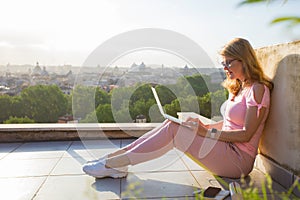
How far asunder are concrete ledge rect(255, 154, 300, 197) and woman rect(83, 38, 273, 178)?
22cm

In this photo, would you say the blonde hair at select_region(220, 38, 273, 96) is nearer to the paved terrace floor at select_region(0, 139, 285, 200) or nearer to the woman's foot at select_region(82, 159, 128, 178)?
the paved terrace floor at select_region(0, 139, 285, 200)

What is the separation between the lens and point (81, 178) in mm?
2443

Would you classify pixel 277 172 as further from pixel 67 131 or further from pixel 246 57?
pixel 67 131

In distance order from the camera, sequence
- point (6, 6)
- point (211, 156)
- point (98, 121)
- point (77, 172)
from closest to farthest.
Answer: point (211, 156)
point (77, 172)
point (98, 121)
point (6, 6)

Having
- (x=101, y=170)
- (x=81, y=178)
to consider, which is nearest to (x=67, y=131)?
(x=81, y=178)

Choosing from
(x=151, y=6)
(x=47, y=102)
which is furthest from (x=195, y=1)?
(x=47, y=102)

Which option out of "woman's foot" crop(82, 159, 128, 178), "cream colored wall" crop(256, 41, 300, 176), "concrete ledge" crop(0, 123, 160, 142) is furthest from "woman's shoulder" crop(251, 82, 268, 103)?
"concrete ledge" crop(0, 123, 160, 142)

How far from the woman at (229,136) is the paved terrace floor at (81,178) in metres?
0.15

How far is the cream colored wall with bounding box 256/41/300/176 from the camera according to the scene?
2.06 meters

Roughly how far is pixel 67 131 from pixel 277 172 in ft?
8.33

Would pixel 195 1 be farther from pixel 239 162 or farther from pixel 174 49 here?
pixel 239 162

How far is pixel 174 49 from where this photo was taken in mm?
3164

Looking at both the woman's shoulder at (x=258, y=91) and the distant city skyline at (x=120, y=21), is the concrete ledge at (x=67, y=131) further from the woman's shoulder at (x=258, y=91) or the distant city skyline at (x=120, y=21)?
the woman's shoulder at (x=258, y=91)

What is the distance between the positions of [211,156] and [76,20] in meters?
3.06
